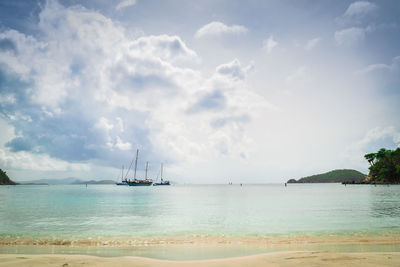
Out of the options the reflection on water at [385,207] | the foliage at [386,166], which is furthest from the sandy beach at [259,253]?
the foliage at [386,166]

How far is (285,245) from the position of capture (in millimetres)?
14180

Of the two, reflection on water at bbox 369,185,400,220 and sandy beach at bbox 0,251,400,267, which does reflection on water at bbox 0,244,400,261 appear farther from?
reflection on water at bbox 369,185,400,220

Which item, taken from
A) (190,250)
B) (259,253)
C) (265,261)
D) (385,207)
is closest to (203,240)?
(190,250)

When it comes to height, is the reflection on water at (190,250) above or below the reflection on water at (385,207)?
above

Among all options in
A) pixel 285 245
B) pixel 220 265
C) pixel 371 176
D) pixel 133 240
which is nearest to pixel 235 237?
pixel 285 245

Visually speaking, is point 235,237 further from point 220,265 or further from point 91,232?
point 91,232

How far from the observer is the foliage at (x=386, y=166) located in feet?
540

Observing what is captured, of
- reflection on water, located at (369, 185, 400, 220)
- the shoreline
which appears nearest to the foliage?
reflection on water, located at (369, 185, 400, 220)

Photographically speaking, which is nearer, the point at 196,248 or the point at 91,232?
the point at 196,248

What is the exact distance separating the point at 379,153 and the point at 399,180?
74.5 ft

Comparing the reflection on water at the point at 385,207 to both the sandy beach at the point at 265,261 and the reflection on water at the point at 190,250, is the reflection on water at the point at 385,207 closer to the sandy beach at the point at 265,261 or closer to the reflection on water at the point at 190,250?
the reflection on water at the point at 190,250

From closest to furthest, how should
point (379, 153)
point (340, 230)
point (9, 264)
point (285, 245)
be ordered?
point (9, 264) < point (285, 245) < point (340, 230) < point (379, 153)

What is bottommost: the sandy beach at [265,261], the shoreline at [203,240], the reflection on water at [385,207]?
the reflection on water at [385,207]

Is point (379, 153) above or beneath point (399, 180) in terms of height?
above
